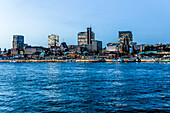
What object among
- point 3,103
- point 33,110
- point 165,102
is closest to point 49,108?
point 33,110

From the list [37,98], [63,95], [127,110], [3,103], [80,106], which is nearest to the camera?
[127,110]

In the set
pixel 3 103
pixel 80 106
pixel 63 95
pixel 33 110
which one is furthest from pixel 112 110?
pixel 3 103

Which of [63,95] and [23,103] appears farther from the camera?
[63,95]

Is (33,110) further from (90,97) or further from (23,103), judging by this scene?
(90,97)

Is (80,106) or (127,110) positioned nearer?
(127,110)

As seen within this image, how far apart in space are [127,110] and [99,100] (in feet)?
17.4

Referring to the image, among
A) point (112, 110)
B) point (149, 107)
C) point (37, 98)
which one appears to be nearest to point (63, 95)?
point (37, 98)

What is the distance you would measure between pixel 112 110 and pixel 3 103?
12807 mm

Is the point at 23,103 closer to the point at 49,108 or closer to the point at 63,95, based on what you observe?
the point at 49,108

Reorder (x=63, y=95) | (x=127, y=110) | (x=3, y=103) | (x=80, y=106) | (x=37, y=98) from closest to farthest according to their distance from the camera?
1. (x=127, y=110)
2. (x=80, y=106)
3. (x=3, y=103)
4. (x=37, y=98)
5. (x=63, y=95)

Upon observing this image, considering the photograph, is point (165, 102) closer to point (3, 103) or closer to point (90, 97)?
point (90, 97)

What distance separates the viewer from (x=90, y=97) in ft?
92.2

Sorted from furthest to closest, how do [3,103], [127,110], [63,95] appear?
[63,95] → [3,103] → [127,110]

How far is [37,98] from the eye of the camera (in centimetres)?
2727
